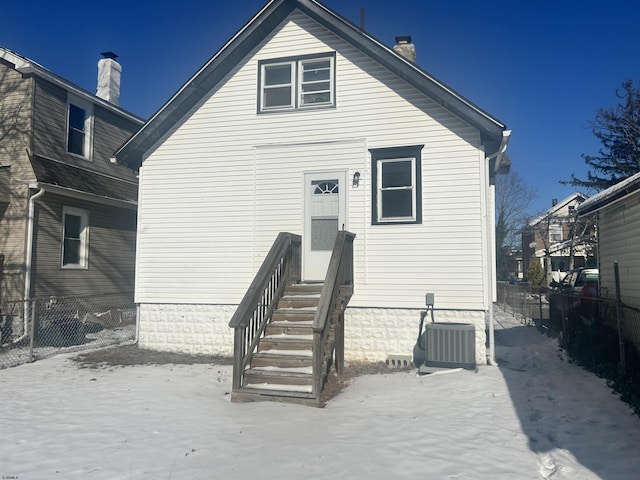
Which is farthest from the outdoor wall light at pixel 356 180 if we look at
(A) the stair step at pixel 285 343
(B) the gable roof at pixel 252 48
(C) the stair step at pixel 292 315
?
(A) the stair step at pixel 285 343

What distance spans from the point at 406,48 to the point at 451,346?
7387 mm

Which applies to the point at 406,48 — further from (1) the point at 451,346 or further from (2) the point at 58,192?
(2) the point at 58,192

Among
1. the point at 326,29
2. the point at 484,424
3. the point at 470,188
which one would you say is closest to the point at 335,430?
the point at 484,424

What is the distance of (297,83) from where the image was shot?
10.3 m

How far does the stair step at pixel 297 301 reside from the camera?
8328 millimetres

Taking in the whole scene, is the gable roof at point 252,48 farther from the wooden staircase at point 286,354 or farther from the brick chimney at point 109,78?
the brick chimney at point 109,78

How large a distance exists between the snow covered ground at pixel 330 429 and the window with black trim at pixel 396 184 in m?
3.24

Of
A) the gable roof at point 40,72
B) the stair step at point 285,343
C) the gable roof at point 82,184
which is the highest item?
the gable roof at point 40,72

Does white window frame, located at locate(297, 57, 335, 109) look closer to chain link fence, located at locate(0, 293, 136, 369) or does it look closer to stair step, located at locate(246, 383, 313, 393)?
stair step, located at locate(246, 383, 313, 393)

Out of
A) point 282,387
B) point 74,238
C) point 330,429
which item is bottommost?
point 330,429

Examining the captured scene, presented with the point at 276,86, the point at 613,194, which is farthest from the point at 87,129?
the point at 613,194

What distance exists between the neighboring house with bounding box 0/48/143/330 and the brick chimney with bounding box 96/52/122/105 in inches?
57.2

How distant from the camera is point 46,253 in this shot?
474 inches

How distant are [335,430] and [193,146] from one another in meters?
7.52
